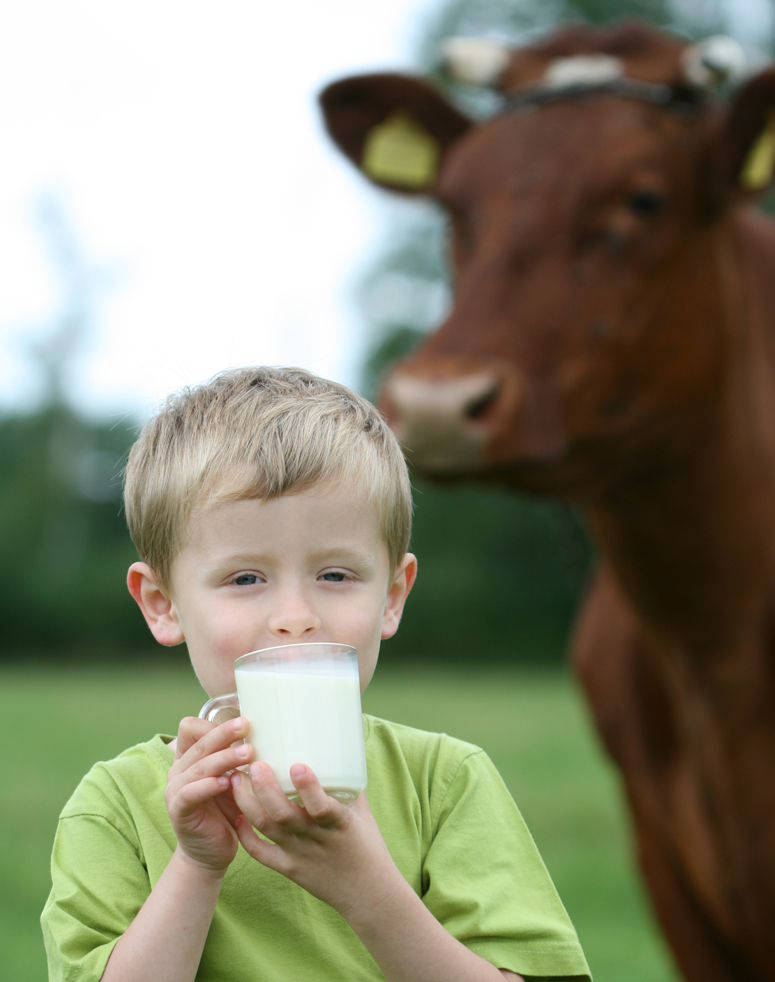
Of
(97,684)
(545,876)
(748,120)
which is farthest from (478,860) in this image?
(97,684)

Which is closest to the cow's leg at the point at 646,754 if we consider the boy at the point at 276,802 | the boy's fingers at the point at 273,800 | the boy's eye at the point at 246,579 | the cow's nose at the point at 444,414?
the cow's nose at the point at 444,414

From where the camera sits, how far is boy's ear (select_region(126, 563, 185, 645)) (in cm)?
129

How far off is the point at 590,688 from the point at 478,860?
5.79ft

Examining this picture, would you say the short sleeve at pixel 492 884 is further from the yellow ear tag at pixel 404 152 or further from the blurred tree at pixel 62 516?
the blurred tree at pixel 62 516

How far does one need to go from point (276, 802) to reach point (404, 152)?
216 centimetres

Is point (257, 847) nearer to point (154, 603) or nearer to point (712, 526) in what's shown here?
point (154, 603)

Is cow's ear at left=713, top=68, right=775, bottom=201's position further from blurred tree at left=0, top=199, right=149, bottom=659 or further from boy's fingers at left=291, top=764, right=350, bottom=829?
blurred tree at left=0, top=199, right=149, bottom=659

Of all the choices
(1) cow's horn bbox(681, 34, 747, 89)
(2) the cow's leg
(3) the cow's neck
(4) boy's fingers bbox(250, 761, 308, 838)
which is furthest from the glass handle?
(1) cow's horn bbox(681, 34, 747, 89)

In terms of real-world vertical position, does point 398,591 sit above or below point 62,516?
below

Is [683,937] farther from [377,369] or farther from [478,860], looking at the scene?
[377,369]

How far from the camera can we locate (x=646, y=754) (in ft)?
8.89

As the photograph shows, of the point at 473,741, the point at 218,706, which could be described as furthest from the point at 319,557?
the point at 473,741

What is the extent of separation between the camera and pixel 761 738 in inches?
94.0

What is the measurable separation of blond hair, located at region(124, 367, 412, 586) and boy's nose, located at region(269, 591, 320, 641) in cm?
11
